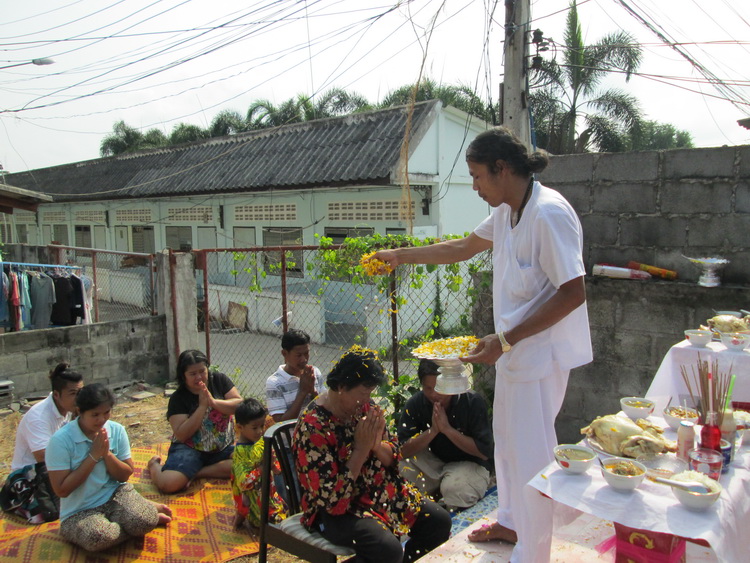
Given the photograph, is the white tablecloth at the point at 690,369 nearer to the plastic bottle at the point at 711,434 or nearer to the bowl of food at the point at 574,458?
the plastic bottle at the point at 711,434

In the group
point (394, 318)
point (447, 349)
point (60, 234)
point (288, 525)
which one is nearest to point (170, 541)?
point (288, 525)

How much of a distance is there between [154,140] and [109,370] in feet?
90.2

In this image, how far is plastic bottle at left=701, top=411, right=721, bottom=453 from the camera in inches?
84.1

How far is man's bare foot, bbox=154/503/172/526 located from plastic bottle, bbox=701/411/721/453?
147 inches

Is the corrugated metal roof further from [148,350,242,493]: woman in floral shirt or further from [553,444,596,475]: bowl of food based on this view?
[553,444,596,475]: bowl of food

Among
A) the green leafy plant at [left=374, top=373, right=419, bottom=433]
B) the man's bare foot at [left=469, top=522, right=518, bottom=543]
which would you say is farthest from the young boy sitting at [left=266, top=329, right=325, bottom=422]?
the man's bare foot at [left=469, top=522, right=518, bottom=543]

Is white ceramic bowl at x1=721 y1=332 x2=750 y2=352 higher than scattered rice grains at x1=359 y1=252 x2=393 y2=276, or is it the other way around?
scattered rice grains at x1=359 y1=252 x2=393 y2=276

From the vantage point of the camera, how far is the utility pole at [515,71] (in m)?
5.94

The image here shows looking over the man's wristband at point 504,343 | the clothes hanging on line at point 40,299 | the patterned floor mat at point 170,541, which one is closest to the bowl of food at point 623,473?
the man's wristband at point 504,343

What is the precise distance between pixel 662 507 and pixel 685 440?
0.49m

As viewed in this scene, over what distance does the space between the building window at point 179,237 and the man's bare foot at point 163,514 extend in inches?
488

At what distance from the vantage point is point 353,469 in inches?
109

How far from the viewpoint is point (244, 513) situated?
4117 millimetres

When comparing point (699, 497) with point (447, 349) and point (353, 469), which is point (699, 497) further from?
point (353, 469)
